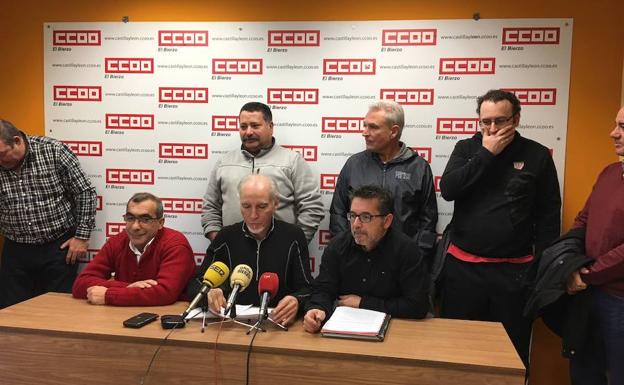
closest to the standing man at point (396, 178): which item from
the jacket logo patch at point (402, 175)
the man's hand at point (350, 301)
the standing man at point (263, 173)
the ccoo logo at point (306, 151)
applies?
the jacket logo patch at point (402, 175)

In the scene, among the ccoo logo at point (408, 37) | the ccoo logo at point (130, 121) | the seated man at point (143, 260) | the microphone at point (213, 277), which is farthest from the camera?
the ccoo logo at point (130, 121)

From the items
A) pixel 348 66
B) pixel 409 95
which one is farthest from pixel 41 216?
pixel 409 95

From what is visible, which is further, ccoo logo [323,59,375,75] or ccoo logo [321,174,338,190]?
ccoo logo [321,174,338,190]

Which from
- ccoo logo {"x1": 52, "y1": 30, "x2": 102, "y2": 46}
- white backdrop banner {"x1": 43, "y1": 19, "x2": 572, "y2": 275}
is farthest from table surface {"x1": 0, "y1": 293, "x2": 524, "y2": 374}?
ccoo logo {"x1": 52, "y1": 30, "x2": 102, "y2": 46}

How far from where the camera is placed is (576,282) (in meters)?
2.31

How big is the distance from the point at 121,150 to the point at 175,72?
67cm

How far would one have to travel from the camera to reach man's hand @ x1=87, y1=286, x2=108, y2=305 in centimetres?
232

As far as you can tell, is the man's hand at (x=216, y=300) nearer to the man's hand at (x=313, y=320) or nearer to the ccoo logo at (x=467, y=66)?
the man's hand at (x=313, y=320)

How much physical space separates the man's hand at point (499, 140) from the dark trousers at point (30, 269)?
2722mm

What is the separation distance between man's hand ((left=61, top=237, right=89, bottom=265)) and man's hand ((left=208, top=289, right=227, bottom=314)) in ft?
5.40

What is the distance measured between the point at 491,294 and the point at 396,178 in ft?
2.62

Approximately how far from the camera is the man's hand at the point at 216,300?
2.10 metres

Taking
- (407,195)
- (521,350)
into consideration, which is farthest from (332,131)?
(521,350)

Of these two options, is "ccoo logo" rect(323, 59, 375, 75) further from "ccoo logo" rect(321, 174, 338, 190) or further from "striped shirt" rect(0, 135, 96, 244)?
"striped shirt" rect(0, 135, 96, 244)
